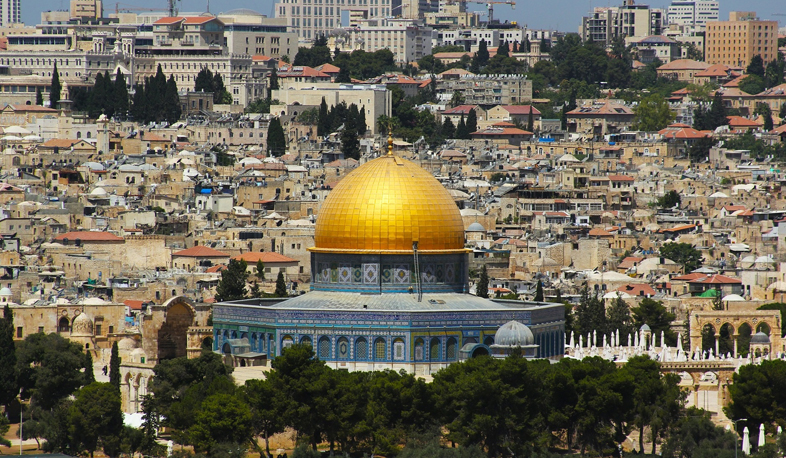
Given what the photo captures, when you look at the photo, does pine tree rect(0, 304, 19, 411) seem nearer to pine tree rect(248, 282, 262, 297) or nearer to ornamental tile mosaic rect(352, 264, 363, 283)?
ornamental tile mosaic rect(352, 264, 363, 283)

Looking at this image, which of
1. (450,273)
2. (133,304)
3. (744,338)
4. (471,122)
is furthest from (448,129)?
(450,273)

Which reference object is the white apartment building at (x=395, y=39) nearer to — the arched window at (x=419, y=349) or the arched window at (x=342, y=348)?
the arched window at (x=342, y=348)

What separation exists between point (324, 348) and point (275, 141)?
237 ft

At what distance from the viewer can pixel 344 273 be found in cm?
5378

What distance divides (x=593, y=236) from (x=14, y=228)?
25.1 m

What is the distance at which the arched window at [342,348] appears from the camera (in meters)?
51.8

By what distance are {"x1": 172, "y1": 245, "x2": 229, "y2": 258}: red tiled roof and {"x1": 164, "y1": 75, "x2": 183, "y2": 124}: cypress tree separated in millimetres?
43369

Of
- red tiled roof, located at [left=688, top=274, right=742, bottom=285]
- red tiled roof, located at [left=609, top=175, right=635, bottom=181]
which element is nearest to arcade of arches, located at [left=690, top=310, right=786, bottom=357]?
red tiled roof, located at [left=688, top=274, right=742, bottom=285]

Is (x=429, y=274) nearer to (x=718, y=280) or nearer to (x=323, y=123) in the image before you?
(x=718, y=280)

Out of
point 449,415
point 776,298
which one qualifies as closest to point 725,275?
point 776,298

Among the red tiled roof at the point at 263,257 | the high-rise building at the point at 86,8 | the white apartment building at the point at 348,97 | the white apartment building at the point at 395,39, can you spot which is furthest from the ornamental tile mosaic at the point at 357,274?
the high-rise building at the point at 86,8

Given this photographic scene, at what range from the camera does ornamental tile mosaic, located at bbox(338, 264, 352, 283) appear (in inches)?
2114

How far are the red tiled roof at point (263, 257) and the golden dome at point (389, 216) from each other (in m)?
29.4

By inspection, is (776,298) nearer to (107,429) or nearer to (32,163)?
(107,429)
